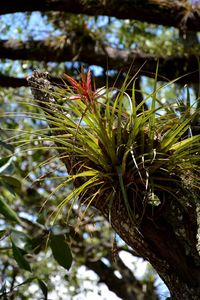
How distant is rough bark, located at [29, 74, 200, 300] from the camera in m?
1.73

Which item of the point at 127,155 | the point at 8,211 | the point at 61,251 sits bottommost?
the point at 61,251

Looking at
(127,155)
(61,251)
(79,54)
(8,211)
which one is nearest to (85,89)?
(127,155)

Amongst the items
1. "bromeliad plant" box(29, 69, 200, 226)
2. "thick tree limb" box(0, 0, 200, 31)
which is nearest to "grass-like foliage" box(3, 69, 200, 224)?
"bromeliad plant" box(29, 69, 200, 226)

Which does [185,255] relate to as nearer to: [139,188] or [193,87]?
[139,188]

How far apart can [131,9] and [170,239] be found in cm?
220

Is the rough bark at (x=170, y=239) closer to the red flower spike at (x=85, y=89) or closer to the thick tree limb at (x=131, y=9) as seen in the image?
the red flower spike at (x=85, y=89)

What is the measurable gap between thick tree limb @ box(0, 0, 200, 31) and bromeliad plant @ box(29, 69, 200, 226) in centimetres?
190

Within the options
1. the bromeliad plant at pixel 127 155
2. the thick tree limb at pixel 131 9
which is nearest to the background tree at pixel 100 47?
the thick tree limb at pixel 131 9

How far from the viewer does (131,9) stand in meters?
3.69

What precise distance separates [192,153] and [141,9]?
6.50 feet

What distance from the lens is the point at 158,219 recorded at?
5.87ft

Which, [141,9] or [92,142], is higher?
[141,9]

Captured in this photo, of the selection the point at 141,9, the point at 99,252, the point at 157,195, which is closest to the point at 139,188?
the point at 157,195

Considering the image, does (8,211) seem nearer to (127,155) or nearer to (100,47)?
(127,155)
